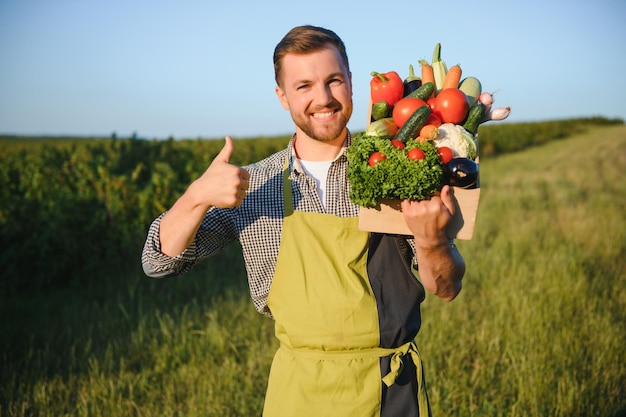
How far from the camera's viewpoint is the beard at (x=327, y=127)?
2.13 metres

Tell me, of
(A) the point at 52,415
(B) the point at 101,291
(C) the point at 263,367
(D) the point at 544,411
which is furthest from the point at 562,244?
(A) the point at 52,415

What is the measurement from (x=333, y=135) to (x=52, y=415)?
9.49 feet

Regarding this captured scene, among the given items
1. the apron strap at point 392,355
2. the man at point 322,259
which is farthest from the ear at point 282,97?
the apron strap at point 392,355

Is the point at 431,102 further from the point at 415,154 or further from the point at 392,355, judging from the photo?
the point at 392,355

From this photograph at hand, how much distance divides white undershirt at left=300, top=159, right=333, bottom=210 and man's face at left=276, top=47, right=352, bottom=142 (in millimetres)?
126

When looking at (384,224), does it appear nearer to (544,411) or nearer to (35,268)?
(544,411)

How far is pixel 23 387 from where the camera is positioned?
3934 millimetres

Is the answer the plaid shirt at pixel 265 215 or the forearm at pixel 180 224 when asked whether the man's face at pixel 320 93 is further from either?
the forearm at pixel 180 224

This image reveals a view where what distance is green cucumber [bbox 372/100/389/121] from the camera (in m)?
2.14

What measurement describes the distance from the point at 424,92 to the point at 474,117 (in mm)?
229

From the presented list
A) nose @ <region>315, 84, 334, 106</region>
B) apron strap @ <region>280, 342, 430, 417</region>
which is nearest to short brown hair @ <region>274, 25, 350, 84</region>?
nose @ <region>315, 84, 334, 106</region>

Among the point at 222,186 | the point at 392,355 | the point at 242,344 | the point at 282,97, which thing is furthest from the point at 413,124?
the point at 242,344

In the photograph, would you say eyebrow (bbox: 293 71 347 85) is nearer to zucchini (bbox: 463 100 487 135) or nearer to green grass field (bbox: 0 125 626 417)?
zucchini (bbox: 463 100 487 135)

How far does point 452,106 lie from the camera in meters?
2.10
